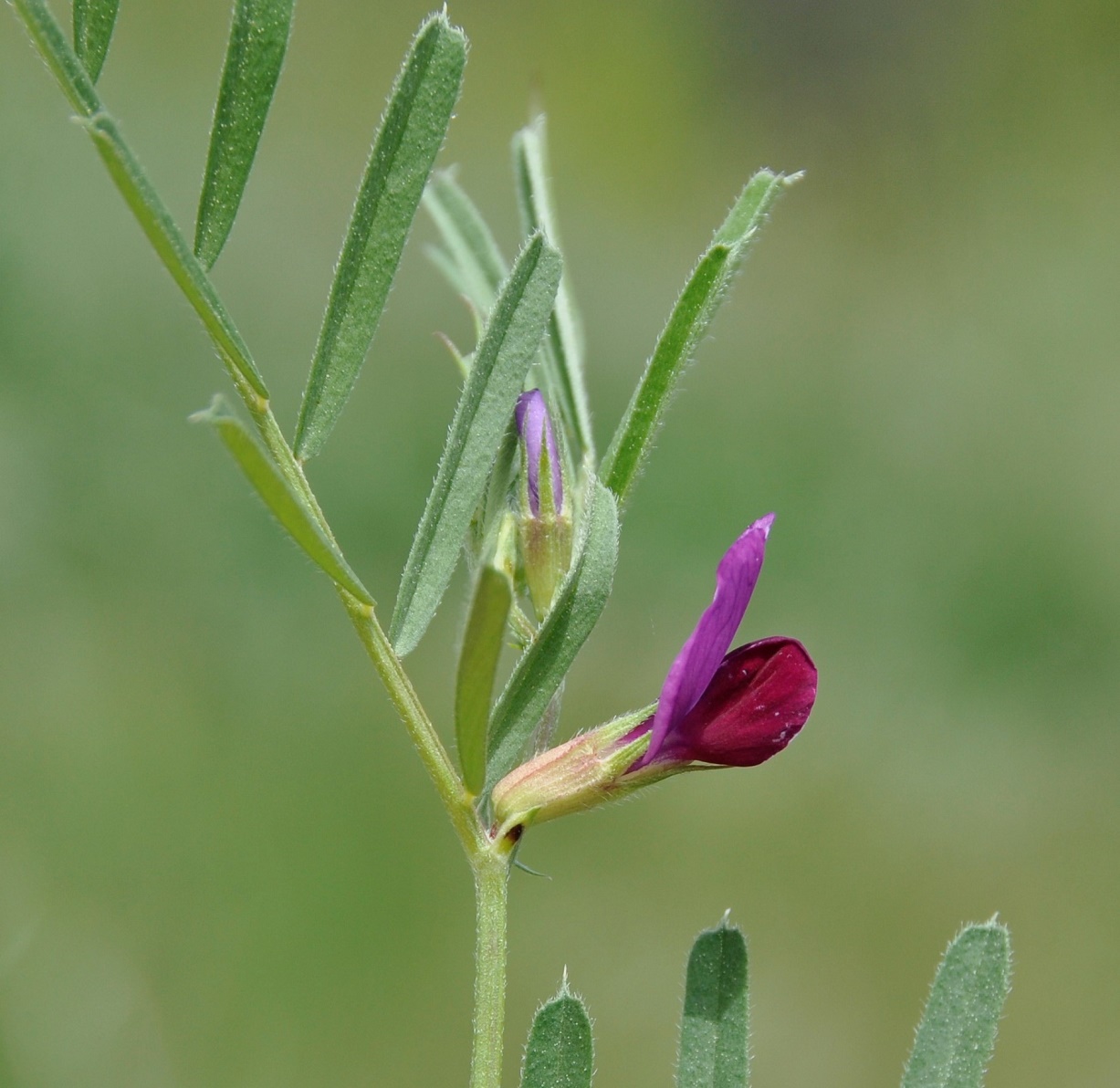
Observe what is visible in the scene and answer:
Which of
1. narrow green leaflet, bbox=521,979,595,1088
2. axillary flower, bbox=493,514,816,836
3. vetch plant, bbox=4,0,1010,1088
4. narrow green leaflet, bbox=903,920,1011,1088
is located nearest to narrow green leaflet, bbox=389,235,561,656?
vetch plant, bbox=4,0,1010,1088

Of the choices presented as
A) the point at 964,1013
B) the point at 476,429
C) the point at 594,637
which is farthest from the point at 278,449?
the point at 594,637

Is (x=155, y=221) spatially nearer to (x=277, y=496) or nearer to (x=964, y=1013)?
(x=277, y=496)

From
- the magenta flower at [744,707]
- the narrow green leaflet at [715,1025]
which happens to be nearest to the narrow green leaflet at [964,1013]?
the narrow green leaflet at [715,1025]

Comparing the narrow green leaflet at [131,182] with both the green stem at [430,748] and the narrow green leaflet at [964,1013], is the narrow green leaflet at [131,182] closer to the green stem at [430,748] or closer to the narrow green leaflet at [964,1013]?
the green stem at [430,748]

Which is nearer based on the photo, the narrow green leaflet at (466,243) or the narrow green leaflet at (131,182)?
the narrow green leaflet at (131,182)

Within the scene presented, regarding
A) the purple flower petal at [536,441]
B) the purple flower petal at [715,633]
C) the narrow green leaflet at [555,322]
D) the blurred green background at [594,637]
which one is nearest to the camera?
the purple flower petal at [715,633]

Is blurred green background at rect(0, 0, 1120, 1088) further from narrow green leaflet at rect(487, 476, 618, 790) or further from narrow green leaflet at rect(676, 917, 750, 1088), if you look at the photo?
narrow green leaflet at rect(676, 917, 750, 1088)
